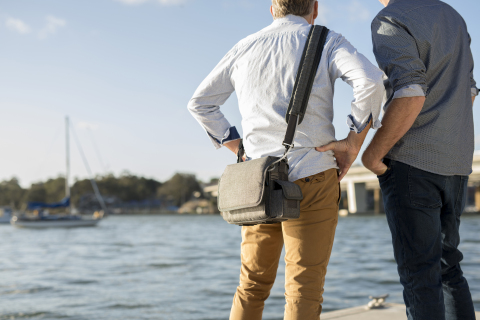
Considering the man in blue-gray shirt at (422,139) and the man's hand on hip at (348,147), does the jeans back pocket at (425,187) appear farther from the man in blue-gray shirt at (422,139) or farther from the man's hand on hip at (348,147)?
the man's hand on hip at (348,147)

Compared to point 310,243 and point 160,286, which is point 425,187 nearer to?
point 310,243

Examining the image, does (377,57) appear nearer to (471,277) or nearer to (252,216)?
(252,216)

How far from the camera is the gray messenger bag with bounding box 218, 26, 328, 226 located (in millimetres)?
1638

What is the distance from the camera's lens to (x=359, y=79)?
165 centimetres

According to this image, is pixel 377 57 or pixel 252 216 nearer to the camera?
pixel 252 216

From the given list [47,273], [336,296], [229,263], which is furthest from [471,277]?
[47,273]

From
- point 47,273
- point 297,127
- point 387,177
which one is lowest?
point 47,273

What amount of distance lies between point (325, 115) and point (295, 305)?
0.74 metres

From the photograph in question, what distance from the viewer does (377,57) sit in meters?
1.89

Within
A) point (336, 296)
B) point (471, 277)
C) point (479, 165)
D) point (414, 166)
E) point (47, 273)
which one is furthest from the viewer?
point (479, 165)

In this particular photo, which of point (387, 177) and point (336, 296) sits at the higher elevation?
point (387, 177)

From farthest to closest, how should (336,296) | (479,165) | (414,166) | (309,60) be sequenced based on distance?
(479,165)
(336,296)
(414,166)
(309,60)

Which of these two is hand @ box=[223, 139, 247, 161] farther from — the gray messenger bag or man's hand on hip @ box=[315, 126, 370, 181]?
man's hand on hip @ box=[315, 126, 370, 181]

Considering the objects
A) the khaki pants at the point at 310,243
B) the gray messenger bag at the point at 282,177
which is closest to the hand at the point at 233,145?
the gray messenger bag at the point at 282,177
